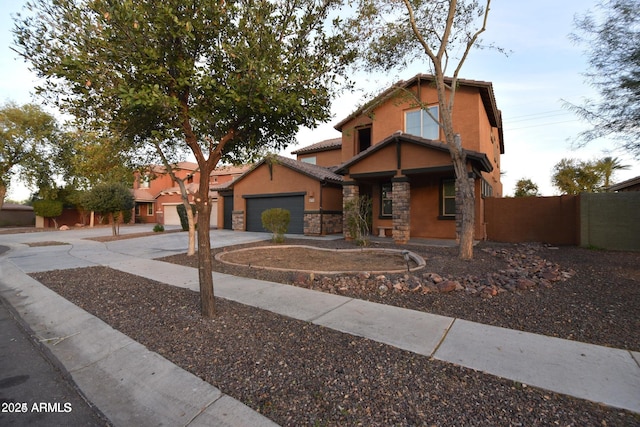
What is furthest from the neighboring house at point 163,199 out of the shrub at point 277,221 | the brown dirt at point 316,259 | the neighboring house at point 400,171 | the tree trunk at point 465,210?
the tree trunk at point 465,210

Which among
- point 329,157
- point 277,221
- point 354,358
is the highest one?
point 329,157

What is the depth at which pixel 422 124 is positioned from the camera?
13.8 metres

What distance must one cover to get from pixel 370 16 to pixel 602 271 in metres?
8.88

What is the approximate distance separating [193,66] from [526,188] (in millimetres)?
36367

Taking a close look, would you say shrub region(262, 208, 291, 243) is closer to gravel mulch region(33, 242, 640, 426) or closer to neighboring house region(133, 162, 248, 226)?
gravel mulch region(33, 242, 640, 426)

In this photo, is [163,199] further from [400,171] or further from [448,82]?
[448,82]

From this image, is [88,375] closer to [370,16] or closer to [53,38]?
[53,38]

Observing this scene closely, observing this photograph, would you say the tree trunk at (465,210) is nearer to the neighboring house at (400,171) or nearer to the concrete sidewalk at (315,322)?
the neighboring house at (400,171)

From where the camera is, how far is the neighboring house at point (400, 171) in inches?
454

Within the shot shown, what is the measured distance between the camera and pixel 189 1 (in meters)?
3.45

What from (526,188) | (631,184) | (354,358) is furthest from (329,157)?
(526,188)

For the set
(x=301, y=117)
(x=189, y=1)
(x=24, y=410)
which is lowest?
(x=24, y=410)

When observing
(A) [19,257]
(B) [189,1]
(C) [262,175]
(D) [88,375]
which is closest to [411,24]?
(B) [189,1]

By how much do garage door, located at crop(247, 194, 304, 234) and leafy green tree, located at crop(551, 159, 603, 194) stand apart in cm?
2434
